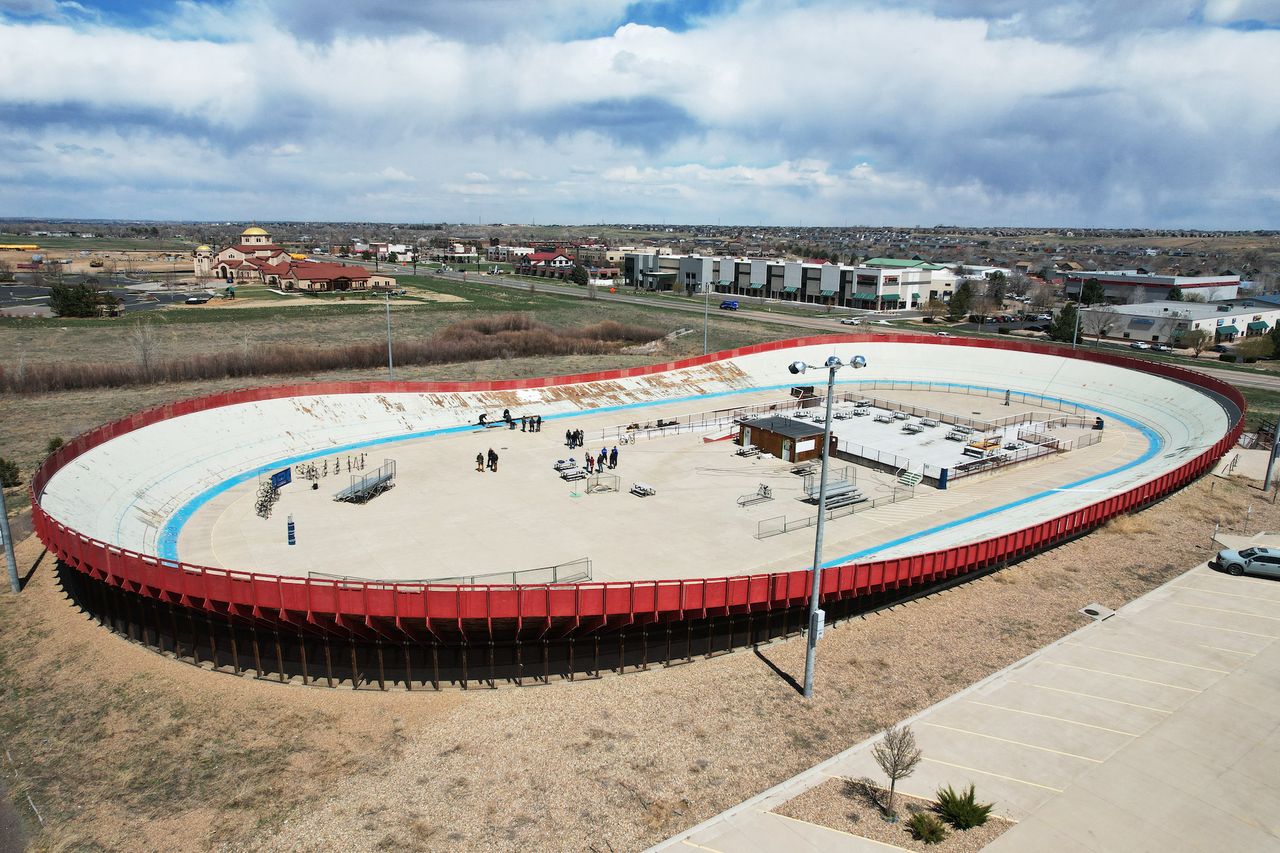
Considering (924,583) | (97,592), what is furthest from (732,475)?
(97,592)

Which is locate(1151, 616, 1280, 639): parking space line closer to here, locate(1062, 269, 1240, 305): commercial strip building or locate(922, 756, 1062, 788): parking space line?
locate(922, 756, 1062, 788): parking space line

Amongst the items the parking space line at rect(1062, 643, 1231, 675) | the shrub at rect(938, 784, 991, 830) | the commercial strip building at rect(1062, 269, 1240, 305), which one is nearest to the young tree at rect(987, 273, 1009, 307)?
the commercial strip building at rect(1062, 269, 1240, 305)

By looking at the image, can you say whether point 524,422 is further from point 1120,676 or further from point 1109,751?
point 1109,751

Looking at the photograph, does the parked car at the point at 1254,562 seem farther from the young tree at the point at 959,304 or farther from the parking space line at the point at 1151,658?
the young tree at the point at 959,304

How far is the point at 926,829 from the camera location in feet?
54.0

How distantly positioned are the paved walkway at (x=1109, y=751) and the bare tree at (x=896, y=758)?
1.47 feet

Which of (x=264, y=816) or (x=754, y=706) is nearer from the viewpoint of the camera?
(x=264, y=816)

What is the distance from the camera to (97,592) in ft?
87.8

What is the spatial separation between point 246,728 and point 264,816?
4.09 meters

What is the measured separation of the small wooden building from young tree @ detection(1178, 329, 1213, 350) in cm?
7197

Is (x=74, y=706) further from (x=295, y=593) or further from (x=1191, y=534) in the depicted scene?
(x=1191, y=534)

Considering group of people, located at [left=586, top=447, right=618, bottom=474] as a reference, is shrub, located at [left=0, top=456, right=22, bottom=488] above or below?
below

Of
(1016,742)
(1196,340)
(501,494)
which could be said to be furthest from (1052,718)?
(1196,340)

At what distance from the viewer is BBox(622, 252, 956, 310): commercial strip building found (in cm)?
13475
